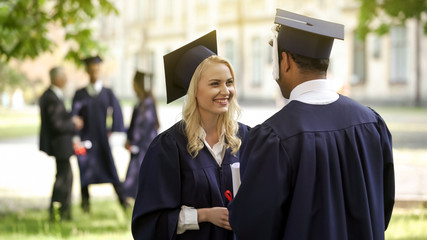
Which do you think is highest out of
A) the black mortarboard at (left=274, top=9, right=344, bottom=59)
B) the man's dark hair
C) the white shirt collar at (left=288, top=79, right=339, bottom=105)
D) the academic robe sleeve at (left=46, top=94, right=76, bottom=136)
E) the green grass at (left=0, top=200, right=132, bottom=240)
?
the black mortarboard at (left=274, top=9, right=344, bottom=59)

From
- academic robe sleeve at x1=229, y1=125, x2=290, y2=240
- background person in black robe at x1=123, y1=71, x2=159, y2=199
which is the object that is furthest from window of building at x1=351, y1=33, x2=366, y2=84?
academic robe sleeve at x1=229, y1=125, x2=290, y2=240

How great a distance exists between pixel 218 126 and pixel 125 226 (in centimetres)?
407

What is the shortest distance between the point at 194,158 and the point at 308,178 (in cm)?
86

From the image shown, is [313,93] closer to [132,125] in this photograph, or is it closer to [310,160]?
[310,160]

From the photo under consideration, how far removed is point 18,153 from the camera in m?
15.6

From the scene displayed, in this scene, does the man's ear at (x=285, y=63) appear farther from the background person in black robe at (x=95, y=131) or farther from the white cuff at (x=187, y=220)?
the background person in black robe at (x=95, y=131)

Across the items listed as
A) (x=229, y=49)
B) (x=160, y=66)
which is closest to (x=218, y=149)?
(x=229, y=49)

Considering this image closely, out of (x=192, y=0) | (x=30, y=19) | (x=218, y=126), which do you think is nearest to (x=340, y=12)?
(x=192, y=0)

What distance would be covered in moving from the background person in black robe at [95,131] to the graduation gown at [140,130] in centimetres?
18

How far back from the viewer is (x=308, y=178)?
99.3 inches

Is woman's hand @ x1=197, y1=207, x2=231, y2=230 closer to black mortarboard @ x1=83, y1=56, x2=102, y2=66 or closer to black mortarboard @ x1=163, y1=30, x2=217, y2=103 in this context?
black mortarboard @ x1=163, y1=30, x2=217, y2=103

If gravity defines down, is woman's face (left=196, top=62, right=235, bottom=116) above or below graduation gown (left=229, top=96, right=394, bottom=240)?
above

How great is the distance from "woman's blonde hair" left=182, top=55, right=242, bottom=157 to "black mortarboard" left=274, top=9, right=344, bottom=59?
69 centimetres

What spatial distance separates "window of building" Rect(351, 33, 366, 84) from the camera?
33375 millimetres
